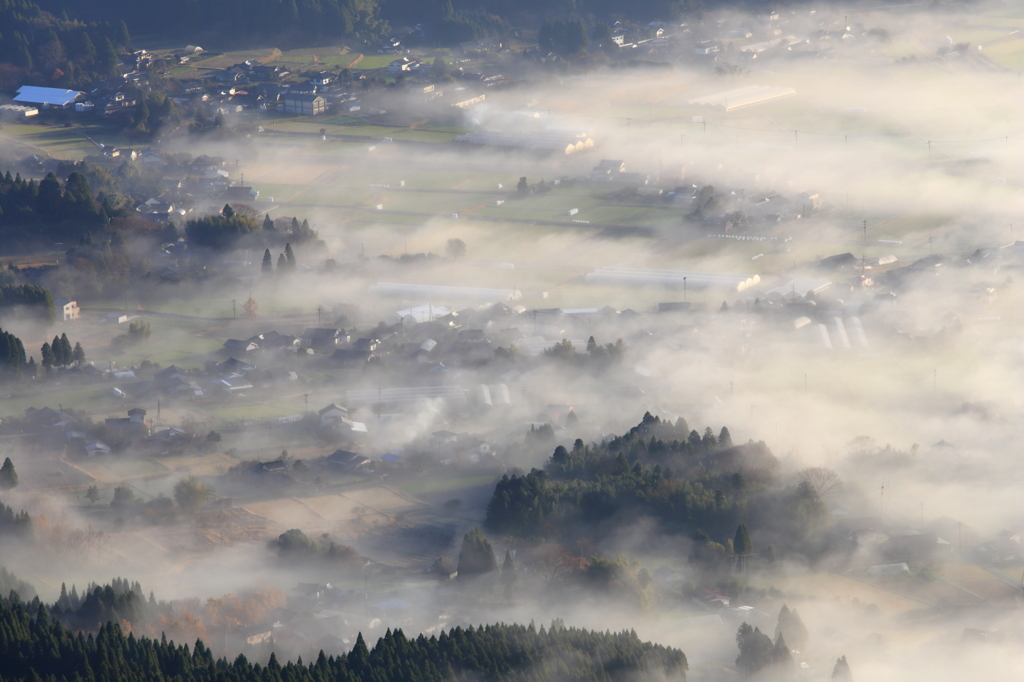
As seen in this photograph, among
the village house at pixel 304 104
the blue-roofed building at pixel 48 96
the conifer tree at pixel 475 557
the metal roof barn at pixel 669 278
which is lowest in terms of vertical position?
the metal roof barn at pixel 669 278

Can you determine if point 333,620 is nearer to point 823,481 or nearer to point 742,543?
point 742,543

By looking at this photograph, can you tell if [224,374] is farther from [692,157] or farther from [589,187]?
[692,157]

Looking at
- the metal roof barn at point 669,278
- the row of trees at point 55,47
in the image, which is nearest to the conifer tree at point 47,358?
the metal roof barn at point 669,278

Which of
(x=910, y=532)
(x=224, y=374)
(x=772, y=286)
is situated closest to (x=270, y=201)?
(x=224, y=374)

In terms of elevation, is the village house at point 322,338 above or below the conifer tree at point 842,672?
above

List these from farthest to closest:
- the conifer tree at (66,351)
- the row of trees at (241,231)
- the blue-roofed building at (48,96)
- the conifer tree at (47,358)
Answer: the blue-roofed building at (48,96) < the row of trees at (241,231) < the conifer tree at (66,351) < the conifer tree at (47,358)

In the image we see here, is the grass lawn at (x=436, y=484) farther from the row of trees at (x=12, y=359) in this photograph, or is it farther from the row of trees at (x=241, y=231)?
the row of trees at (x=241, y=231)

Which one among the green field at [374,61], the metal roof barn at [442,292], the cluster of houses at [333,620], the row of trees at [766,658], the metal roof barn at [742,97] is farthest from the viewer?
the green field at [374,61]
